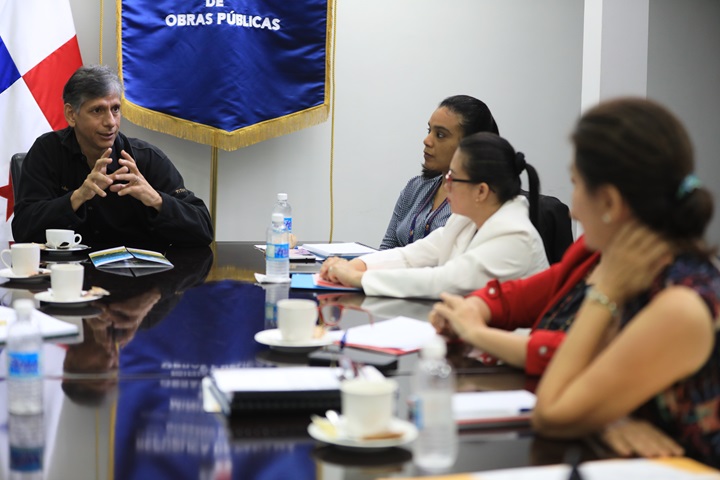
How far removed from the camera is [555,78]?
17.2ft

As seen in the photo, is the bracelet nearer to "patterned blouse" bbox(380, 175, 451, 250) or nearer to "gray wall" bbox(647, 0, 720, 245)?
"patterned blouse" bbox(380, 175, 451, 250)

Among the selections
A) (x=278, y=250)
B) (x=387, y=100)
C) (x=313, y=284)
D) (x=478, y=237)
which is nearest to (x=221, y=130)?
(x=387, y=100)

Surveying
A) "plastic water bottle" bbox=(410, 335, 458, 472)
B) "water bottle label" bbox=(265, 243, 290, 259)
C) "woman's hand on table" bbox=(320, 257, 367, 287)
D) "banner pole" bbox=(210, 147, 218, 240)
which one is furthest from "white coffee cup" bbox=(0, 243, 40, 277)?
"banner pole" bbox=(210, 147, 218, 240)

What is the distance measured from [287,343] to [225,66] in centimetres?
314

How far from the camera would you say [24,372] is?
4.35ft

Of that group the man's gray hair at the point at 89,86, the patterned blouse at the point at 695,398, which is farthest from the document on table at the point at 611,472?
the man's gray hair at the point at 89,86

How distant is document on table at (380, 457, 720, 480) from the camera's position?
1085 millimetres

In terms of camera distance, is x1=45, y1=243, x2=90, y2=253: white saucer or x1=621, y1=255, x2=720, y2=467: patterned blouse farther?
x1=45, y1=243, x2=90, y2=253: white saucer

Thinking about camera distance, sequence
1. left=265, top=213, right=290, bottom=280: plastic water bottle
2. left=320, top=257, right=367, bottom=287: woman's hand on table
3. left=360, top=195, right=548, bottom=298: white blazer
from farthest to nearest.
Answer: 1. left=265, top=213, right=290, bottom=280: plastic water bottle
2. left=320, top=257, right=367, bottom=287: woman's hand on table
3. left=360, top=195, right=548, bottom=298: white blazer

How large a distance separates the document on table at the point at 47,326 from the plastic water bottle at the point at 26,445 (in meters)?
0.48

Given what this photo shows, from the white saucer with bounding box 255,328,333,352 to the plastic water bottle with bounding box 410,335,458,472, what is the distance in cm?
57

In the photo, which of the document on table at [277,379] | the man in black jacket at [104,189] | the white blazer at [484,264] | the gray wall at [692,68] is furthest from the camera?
the gray wall at [692,68]

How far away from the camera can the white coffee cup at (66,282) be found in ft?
6.97

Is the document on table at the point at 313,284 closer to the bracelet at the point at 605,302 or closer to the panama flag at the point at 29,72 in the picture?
the bracelet at the point at 605,302
